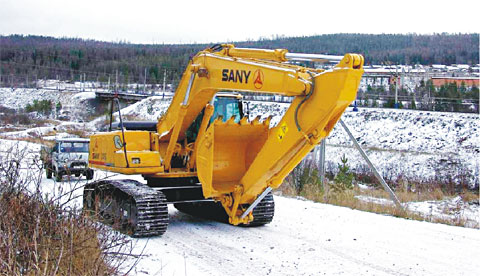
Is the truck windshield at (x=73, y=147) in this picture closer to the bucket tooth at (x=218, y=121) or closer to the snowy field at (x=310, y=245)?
the snowy field at (x=310, y=245)

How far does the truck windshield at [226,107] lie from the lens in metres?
11.1

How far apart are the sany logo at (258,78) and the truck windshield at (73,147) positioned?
14654 mm

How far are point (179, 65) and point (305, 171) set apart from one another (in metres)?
62.8

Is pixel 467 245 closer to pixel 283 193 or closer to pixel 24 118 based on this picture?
pixel 283 193

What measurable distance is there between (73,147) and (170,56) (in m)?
69.6

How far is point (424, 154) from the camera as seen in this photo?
31.1 m

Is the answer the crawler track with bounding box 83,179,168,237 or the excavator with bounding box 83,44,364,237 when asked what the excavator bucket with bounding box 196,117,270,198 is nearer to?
the excavator with bounding box 83,44,364,237

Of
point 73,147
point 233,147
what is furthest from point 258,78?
point 73,147

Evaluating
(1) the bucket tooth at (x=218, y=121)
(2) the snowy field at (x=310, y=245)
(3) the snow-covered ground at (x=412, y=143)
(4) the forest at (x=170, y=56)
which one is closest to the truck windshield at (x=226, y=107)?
(1) the bucket tooth at (x=218, y=121)

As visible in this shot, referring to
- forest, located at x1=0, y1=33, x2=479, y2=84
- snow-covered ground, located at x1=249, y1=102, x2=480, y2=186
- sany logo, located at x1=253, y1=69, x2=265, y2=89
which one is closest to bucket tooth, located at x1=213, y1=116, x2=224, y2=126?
sany logo, located at x1=253, y1=69, x2=265, y2=89

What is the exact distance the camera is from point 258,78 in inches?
348

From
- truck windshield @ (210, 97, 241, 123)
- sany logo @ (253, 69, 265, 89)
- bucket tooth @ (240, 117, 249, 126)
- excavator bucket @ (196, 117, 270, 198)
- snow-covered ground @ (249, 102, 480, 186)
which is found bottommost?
snow-covered ground @ (249, 102, 480, 186)

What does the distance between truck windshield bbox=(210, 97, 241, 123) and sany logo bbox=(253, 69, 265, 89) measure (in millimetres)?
2199

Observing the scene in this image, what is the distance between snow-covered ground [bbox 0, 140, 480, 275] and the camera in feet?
27.1
